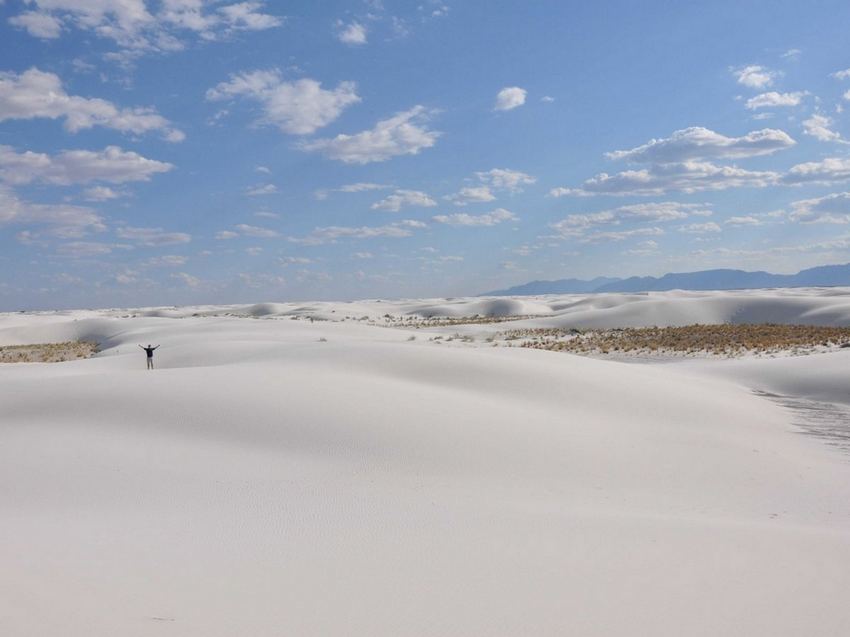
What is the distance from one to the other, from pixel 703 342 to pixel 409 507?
24731 mm

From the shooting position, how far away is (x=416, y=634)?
129 inches

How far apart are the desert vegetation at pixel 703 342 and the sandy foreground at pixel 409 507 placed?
12.5 metres

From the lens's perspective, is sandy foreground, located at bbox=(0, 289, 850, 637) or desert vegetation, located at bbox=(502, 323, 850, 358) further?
desert vegetation, located at bbox=(502, 323, 850, 358)

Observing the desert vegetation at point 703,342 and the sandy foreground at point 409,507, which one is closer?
the sandy foreground at point 409,507

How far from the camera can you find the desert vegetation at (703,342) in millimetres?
23719

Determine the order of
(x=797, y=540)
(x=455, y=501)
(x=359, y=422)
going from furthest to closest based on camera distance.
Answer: (x=359, y=422) → (x=455, y=501) → (x=797, y=540)

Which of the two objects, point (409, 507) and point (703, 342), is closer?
point (409, 507)

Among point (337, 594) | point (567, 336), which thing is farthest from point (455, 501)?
point (567, 336)

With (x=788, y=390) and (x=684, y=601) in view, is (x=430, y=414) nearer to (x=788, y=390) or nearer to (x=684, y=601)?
(x=684, y=601)

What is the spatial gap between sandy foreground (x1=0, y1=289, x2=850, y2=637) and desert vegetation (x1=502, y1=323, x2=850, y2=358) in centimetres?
1253

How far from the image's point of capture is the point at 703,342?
27156 mm

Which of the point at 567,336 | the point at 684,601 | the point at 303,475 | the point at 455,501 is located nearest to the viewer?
the point at 684,601

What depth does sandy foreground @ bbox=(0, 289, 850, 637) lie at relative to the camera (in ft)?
11.6

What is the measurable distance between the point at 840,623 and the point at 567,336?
3214 centimetres
